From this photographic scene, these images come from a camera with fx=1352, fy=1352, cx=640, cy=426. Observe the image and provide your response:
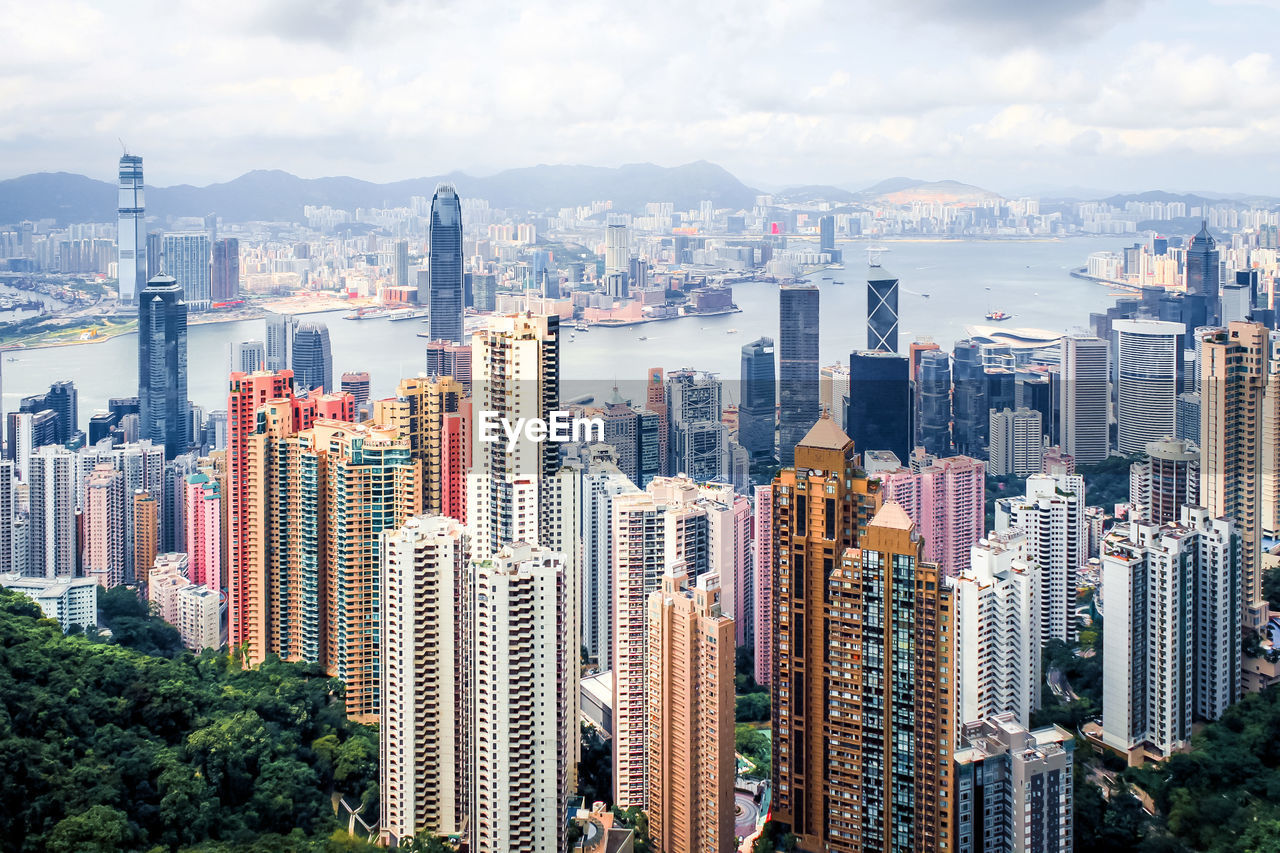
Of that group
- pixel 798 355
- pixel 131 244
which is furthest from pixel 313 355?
pixel 798 355

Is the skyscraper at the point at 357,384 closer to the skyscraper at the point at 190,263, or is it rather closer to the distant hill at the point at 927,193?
the skyscraper at the point at 190,263

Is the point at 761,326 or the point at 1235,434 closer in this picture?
the point at 1235,434

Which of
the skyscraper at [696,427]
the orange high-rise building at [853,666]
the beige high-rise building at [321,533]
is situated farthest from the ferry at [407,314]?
the orange high-rise building at [853,666]

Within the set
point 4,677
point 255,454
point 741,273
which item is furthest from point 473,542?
point 741,273

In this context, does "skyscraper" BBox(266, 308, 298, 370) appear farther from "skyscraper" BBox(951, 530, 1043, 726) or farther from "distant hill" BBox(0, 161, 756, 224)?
"skyscraper" BBox(951, 530, 1043, 726)

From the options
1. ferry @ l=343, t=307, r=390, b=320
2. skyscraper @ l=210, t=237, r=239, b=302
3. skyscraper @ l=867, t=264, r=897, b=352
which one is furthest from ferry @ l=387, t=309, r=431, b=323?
skyscraper @ l=867, t=264, r=897, b=352

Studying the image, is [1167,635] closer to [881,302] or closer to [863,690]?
[863,690]
